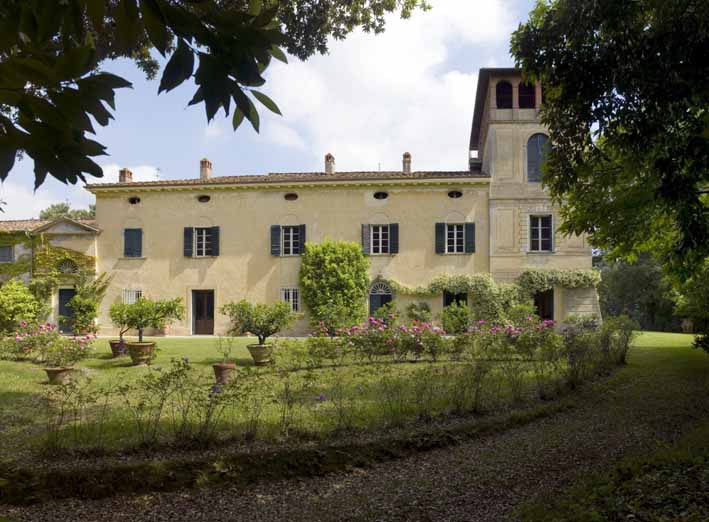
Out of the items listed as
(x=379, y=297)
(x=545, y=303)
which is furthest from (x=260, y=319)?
(x=545, y=303)

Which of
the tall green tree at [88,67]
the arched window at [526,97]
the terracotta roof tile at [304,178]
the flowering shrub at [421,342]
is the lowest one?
the flowering shrub at [421,342]

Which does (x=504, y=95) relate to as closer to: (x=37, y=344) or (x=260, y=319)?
(x=260, y=319)

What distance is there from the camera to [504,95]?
21078mm

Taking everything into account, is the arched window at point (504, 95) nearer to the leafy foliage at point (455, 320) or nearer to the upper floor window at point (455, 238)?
the upper floor window at point (455, 238)

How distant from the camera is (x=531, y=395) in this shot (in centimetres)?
775

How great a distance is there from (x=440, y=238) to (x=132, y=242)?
41.9ft

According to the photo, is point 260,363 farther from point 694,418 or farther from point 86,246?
point 86,246

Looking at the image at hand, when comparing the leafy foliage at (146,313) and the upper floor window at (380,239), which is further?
the upper floor window at (380,239)

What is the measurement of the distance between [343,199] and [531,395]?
14.6m

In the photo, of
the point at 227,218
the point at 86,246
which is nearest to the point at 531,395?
the point at 227,218

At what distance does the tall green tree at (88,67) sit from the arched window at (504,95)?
21074 millimetres

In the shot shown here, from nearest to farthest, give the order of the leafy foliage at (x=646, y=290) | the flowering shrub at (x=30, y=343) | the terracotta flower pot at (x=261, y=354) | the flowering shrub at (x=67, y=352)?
the flowering shrub at (x=67, y=352)
the terracotta flower pot at (x=261, y=354)
the flowering shrub at (x=30, y=343)
the leafy foliage at (x=646, y=290)

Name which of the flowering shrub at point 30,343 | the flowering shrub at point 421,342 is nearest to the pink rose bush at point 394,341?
the flowering shrub at point 421,342

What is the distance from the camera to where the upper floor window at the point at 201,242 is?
2156 cm
